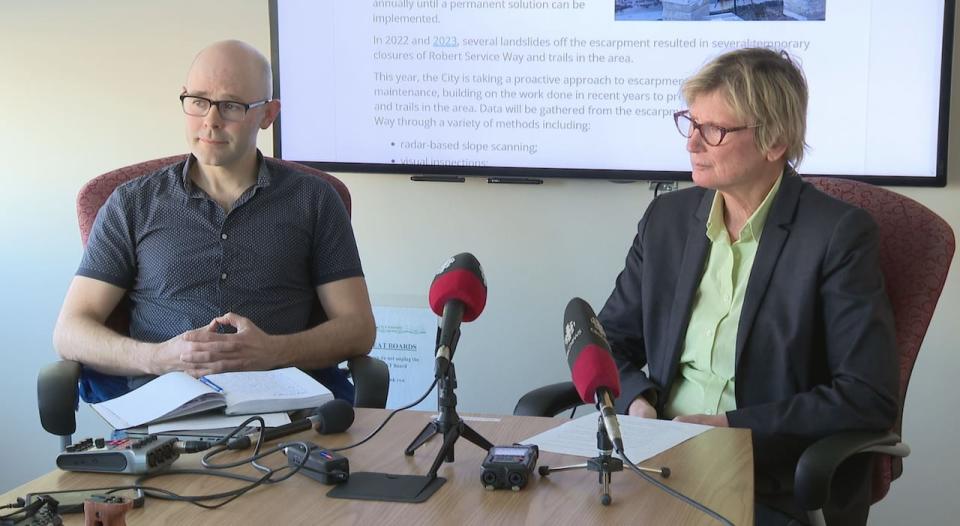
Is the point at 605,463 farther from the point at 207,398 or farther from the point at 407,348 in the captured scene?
the point at 407,348

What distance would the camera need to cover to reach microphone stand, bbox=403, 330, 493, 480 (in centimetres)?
138

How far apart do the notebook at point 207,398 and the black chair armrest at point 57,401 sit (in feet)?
1.10

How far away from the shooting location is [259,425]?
1648 mm

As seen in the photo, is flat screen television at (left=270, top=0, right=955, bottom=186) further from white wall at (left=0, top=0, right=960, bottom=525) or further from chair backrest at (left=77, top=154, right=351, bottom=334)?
chair backrest at (left=77, top=154, right=351, bottom=334)

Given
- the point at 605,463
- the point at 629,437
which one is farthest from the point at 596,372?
the point at 629,437

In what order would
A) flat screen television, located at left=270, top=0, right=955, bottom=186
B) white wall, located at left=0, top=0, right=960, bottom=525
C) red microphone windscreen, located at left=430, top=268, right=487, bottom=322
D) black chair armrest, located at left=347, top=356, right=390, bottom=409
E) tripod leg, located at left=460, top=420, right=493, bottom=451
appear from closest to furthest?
red microphone windscreen, located at left=430, top=268, right=487, bottom=322
tripod leg, located at left=460, top=420, right=493, bottom=451
black chair armrest, located at left=347, top=356, right=390, bottom=409
flat screen television, located at left=270, top=0, right=955, bottom=186
white wall, located at left=0, top=0, right=960, bottom=525

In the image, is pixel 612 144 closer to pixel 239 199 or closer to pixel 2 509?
pixel 239 199

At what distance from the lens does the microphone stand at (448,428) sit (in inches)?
54.2

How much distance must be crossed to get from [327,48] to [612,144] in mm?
939

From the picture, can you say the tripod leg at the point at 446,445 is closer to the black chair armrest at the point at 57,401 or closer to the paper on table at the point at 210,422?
the paper on table at the point at 210,422

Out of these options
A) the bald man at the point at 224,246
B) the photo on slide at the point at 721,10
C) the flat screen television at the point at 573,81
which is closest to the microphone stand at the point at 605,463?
the bald man at the point at 224,246

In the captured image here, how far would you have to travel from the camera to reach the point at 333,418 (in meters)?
1.64

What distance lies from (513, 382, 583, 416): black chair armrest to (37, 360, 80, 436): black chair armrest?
0.90 meters

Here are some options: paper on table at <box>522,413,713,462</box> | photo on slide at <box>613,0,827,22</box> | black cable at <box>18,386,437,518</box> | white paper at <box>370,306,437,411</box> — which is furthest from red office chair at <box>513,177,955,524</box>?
white paper at <box>370,306,437,411</box>
